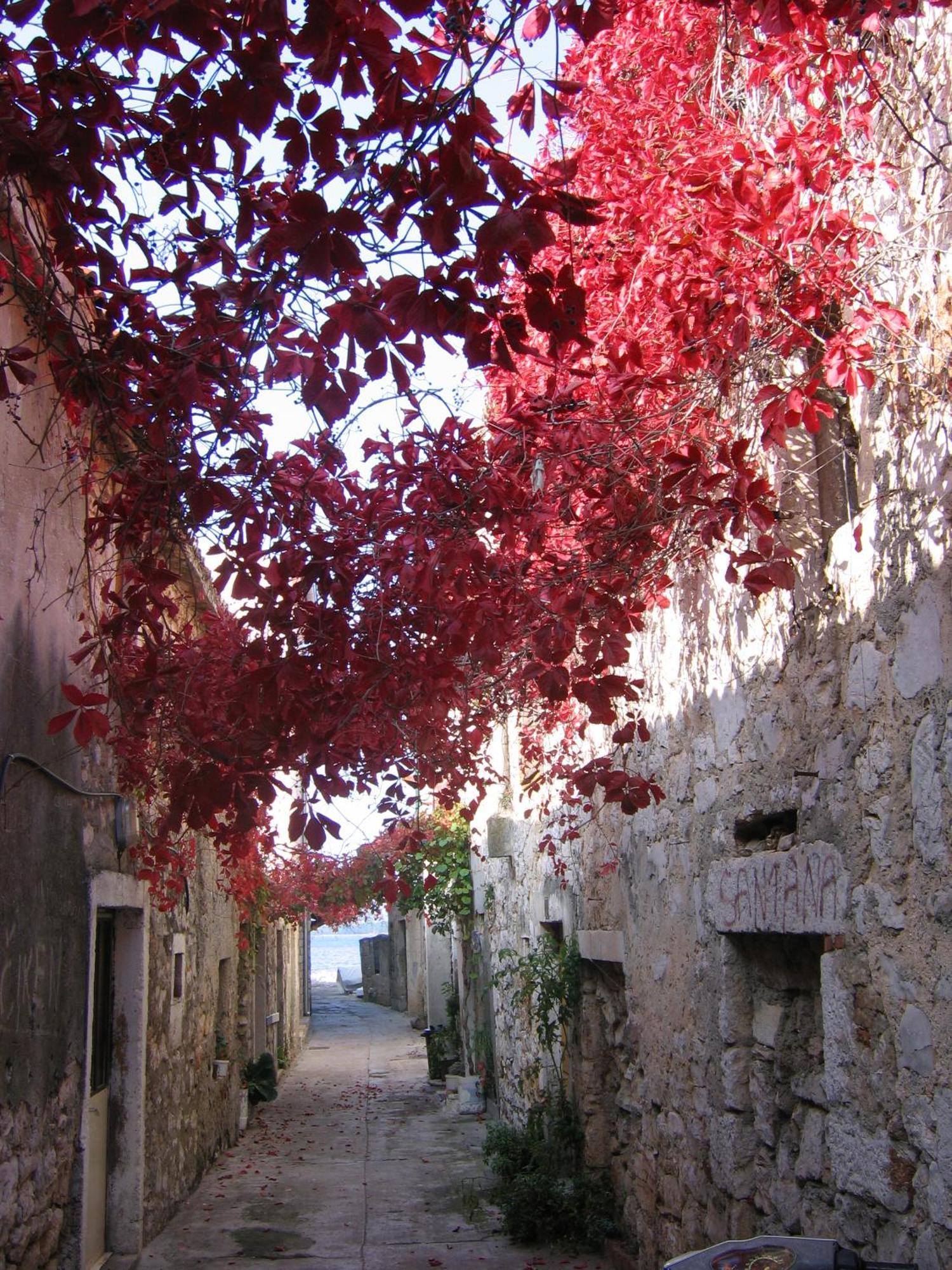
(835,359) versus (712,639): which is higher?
(835,359)

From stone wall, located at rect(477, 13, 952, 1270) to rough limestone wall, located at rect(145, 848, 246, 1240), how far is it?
9.93 ft

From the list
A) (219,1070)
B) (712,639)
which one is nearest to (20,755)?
(712,639)

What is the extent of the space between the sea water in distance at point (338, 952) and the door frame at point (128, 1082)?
45.5 meters

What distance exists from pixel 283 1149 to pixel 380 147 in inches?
412

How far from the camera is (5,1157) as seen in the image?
4258mm

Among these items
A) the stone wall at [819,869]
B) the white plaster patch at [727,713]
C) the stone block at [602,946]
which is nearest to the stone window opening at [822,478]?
the stone wall at [819,869]

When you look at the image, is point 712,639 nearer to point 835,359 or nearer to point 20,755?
point 835,359

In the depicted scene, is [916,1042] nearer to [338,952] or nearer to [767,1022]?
[767,1022]

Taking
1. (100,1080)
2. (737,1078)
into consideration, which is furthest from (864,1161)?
(100,1080)

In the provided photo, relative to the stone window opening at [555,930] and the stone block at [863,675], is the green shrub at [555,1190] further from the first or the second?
the stone block at [863,675]

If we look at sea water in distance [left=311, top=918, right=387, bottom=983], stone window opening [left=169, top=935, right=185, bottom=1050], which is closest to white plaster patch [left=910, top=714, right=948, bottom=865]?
stone window opening [left=169, top=935, right=185, bottom=1050]

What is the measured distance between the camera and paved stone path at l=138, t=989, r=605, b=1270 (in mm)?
6914

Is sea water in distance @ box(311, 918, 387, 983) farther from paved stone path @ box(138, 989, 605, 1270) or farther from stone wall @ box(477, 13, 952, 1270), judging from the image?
stone wall @ box(477, 13, 952, 1270)

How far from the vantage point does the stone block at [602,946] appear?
243 inches
